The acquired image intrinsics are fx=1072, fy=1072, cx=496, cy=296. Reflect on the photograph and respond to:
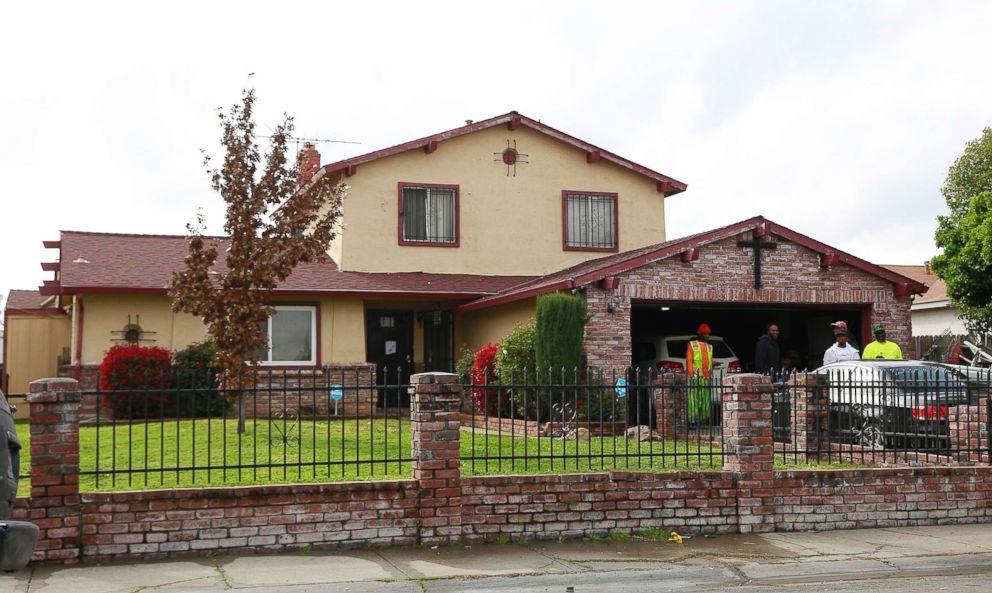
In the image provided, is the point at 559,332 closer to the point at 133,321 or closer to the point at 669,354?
the point at 669,354

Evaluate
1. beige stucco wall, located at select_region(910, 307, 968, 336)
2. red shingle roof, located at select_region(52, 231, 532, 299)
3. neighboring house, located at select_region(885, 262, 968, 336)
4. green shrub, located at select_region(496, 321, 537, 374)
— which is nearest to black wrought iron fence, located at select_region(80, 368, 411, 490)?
red shingle roof, located at select_region(52, 231, 532, 299)

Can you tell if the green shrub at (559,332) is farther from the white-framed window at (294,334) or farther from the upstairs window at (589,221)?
the upstairs window at (589,221)

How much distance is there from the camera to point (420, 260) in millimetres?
23125

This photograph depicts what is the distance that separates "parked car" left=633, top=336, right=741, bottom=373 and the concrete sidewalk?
389 inches

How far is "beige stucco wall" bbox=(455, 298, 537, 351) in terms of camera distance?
66.0ft

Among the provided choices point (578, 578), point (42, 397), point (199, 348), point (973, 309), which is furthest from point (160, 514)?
point (973, 309)

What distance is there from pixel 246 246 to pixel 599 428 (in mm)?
5590

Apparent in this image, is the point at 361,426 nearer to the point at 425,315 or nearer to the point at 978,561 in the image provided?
the point at 425,315

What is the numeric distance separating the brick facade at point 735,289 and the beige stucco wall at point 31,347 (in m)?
12.6

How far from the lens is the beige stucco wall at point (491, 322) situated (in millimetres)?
20125

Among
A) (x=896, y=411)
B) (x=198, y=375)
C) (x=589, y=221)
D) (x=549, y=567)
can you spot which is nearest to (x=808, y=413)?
(x=896, y=411)

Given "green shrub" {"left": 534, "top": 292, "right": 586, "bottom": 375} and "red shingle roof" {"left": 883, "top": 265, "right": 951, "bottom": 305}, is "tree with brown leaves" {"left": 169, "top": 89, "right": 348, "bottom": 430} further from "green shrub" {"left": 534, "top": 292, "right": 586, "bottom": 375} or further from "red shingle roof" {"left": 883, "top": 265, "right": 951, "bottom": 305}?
"red shingle roof" {"left": 883, "top": 265, "right": 951, "bottom": 305}

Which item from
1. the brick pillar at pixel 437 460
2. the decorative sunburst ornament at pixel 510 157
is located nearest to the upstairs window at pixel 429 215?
the decorative sunburst ornament at pixel 510 157

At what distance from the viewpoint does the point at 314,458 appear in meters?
9.41
